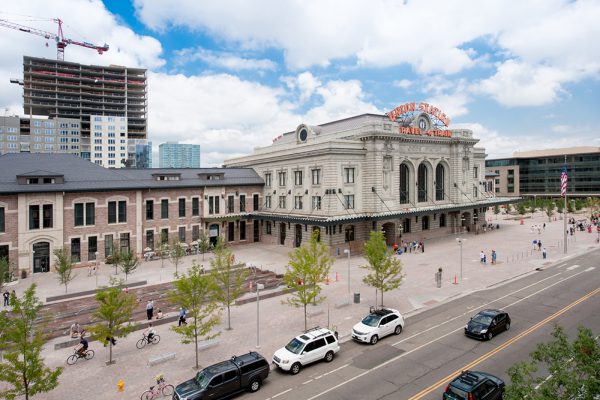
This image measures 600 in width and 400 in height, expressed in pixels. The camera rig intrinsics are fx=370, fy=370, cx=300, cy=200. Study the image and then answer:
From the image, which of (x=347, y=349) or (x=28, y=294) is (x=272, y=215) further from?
(x=28, y=294)

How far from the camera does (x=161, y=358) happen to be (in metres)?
21.8

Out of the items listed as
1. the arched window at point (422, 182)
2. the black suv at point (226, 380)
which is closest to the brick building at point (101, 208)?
the arched window at point (422, 182)

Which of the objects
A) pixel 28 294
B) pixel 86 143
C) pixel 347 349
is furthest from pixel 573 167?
pixel 86 143

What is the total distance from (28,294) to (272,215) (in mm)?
42990

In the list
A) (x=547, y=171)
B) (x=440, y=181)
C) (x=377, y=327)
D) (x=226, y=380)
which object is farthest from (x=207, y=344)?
(x=547, y=171)

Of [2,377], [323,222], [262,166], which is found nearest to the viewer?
[2,377]

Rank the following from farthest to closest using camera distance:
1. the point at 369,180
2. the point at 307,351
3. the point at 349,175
→ 1. the point at 369,180
2. the point at 349,175
3. the point at 307,351

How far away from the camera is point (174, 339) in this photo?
84.0 feet

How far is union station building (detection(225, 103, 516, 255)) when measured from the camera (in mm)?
54531

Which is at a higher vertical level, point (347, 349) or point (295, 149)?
point (295, 149)

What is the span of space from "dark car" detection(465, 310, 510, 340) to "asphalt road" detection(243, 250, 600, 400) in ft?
1.47

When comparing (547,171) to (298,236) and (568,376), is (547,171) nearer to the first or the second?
(298,236)

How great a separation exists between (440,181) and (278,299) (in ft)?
158

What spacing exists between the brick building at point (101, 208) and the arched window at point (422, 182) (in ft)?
100
